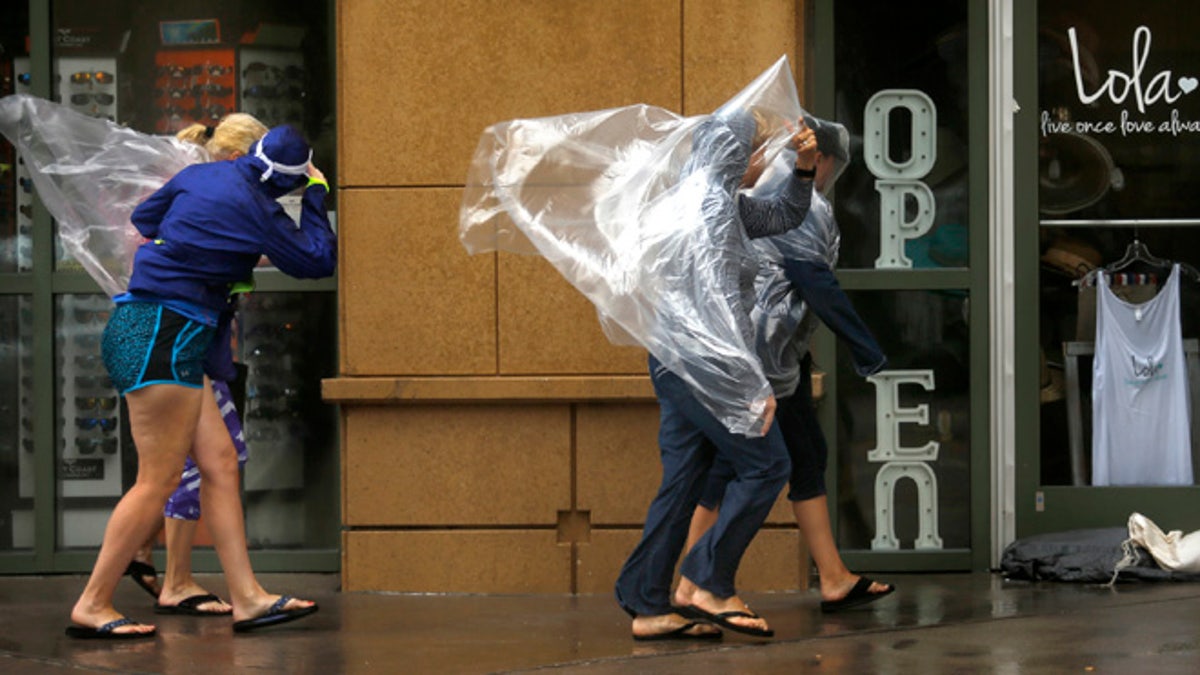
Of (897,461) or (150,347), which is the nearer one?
(150,347)

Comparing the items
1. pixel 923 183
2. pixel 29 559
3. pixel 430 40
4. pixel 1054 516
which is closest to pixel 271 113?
pixel 430 40

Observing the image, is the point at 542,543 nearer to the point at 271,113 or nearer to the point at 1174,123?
the point at 271,113

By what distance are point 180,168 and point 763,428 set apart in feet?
8.52

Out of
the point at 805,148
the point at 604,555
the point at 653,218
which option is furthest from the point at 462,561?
the point at 805,148

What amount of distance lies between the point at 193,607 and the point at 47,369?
1720 millimetres

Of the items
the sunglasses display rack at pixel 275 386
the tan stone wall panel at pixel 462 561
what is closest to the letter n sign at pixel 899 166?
the tan stone wall panel at pixel 462 561

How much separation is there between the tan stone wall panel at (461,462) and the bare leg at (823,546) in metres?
1.11

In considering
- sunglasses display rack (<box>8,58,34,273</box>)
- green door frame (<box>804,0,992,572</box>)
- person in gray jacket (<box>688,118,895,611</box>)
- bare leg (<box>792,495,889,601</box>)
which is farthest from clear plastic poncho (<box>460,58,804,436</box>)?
sunglasses display rack (<box>8,58,34,273</box>)

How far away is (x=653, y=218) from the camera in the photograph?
642cm

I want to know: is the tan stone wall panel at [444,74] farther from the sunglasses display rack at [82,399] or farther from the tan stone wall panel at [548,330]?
the sunglasses display rack at [82,399]

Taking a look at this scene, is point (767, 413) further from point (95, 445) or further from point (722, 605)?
point (95, 445)

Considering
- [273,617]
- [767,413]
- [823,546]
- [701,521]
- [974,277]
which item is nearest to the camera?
[767,413]

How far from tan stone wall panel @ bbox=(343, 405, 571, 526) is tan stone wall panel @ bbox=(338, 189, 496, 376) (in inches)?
7.8

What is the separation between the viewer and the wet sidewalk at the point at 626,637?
6.10 meters
